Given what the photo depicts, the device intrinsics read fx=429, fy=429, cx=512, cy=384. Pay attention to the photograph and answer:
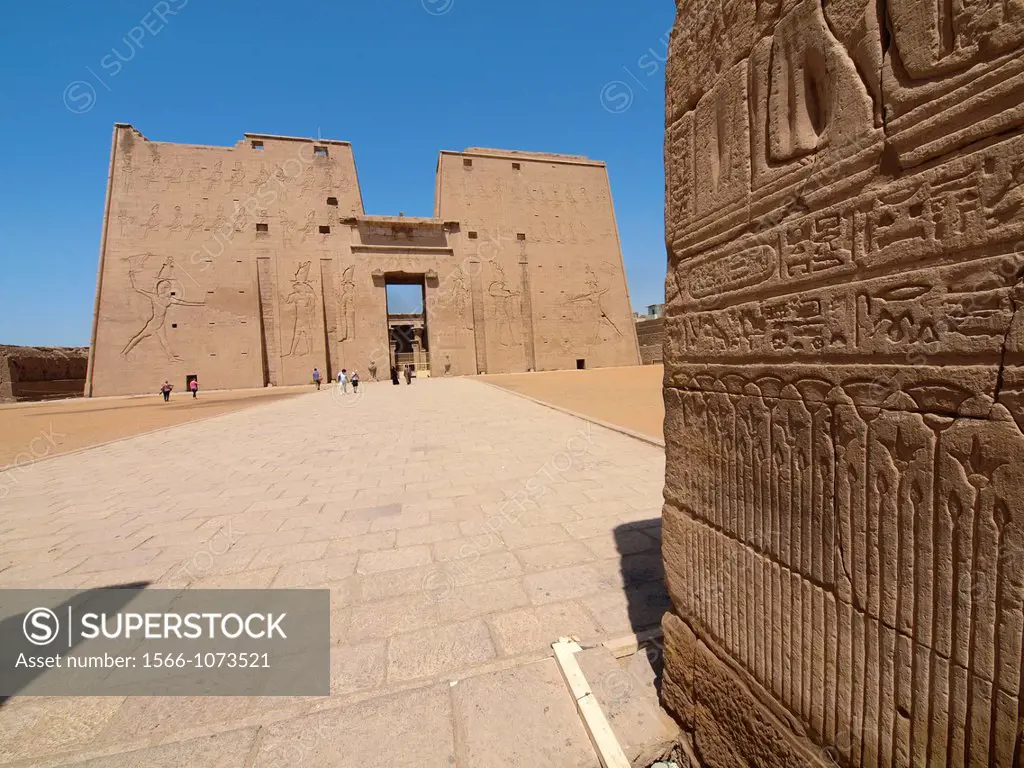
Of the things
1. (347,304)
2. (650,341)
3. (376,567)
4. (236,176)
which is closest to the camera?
(376,567)

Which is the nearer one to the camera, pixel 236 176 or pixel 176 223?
pixel 176 223

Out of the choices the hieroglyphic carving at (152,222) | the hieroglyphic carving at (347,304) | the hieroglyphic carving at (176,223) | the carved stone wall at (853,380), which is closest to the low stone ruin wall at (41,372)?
the hieroglyphic carving at (152,222)

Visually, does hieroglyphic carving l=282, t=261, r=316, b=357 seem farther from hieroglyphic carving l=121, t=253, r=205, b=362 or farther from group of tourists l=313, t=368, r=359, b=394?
hieroglyphic carving l=121, t=253, r=205, b=362

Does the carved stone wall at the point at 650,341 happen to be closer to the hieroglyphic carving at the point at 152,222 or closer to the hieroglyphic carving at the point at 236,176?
the hieroglyphic carving at the point at 236,176

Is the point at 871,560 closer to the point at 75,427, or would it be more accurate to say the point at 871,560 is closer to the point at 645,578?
the point at 645,578

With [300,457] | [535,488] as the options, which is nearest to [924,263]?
[535,488]

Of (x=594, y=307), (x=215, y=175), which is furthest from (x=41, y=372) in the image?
(x=594, y=307)

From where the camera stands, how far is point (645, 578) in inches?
86.1

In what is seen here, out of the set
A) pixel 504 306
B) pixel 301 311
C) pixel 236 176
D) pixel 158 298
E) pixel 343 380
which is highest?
pixel 236 176

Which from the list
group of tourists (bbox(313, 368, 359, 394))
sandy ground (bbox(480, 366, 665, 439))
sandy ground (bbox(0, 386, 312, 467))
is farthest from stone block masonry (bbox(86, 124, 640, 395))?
sandy ground (bbox(480, 366, 665, 439))

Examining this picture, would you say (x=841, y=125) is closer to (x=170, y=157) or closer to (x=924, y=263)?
(x=924, y=263)

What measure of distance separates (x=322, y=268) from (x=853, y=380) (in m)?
19.8

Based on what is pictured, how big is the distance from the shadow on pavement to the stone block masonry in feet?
56.5

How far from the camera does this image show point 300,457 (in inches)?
202
